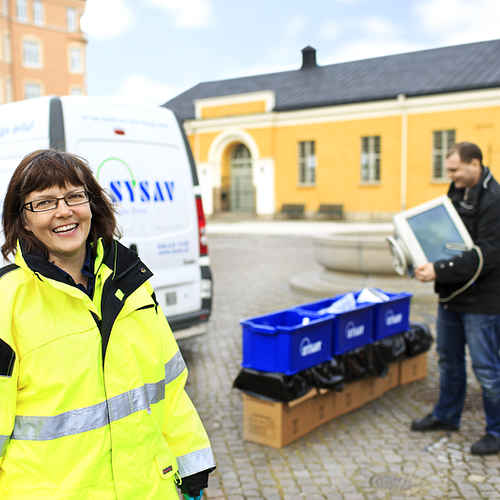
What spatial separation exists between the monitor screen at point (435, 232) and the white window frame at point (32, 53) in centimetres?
5115

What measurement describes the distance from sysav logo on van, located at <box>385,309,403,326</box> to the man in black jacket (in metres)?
1.02

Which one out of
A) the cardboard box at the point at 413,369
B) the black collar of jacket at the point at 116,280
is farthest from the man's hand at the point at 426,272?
the black collar of jacket at the point at 116,280

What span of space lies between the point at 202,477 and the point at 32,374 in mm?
692

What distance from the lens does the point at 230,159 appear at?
32688 millimetres

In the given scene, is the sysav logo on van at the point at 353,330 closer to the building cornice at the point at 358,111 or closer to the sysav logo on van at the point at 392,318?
the sysav logo on van at the point at 392,318

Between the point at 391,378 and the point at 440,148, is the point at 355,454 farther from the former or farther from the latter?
the point at 440,148

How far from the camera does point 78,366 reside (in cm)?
164

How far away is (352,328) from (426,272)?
0.96 meters

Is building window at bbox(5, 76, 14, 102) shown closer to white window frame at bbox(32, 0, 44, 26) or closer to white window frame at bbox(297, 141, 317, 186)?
white window frame at bbox(32, 0, 44, 26)

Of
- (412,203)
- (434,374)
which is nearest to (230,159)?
(412,203)

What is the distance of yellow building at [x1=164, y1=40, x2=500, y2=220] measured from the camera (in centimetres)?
2561

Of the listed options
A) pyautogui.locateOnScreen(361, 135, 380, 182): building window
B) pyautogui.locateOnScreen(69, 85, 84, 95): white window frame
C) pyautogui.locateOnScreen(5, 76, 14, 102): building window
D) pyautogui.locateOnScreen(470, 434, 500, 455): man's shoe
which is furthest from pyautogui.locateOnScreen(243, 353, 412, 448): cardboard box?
pyautogui.locateOnScreen(69, 85, 84, 95): white window frame

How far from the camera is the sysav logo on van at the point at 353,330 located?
14.8 ft

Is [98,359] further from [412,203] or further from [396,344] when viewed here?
[412,203]
